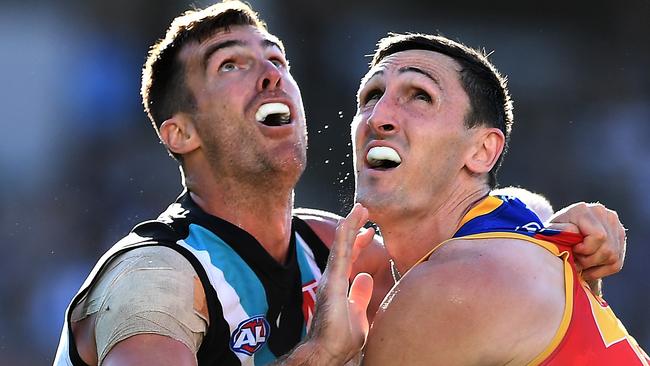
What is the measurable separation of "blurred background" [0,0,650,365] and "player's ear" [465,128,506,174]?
506 centimetres

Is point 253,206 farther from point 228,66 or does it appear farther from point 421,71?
point 421,71

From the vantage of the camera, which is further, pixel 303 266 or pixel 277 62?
pixel 277 62

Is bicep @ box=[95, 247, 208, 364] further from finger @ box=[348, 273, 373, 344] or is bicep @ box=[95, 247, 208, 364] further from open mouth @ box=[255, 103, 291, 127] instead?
open mouth @ box=[255, 103, 291, 127]

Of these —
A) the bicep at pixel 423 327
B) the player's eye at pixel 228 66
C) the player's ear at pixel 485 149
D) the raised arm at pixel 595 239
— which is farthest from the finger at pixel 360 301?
the player's eye at pixel 228 66

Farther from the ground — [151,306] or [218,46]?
[218,46]

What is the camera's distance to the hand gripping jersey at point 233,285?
3.92m

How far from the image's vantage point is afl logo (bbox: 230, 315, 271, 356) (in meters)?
3.95

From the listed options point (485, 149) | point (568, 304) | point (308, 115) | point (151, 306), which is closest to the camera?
point (568, 304)

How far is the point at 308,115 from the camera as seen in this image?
10047 millimetres

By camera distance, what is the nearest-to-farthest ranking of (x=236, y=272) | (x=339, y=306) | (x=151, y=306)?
(x=339, y=306), (x=151, y=306), (x=236, y=272)

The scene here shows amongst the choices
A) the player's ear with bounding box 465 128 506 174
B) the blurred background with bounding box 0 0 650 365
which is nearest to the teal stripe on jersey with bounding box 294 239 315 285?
the player's ear with bounding box 465 128 506 174

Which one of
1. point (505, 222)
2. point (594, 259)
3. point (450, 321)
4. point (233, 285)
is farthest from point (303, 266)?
point (450, 321)

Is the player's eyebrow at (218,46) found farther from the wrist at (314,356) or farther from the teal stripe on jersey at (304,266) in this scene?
the wrist at (314,356)

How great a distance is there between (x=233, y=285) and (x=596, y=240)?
4.70 feet
